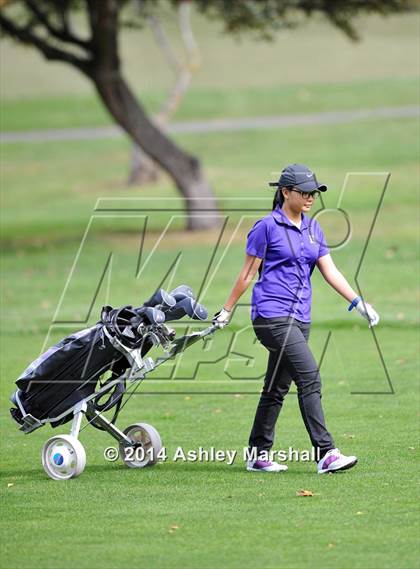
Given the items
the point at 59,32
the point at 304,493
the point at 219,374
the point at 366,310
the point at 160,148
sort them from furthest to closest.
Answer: the point at 160,148
the point at 59,32
the point at 219,374
the point at 366,310
the point at 304,493

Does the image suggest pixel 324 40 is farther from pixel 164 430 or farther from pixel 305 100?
pixel 164 430

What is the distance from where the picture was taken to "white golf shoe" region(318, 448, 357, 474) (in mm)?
9234

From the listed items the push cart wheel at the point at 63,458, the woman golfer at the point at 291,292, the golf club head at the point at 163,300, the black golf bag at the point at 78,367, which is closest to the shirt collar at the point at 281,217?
the woman golfer at the point at 291,292

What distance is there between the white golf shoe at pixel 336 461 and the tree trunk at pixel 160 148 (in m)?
18.4

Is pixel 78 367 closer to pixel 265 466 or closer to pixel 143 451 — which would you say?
pixel 143 451

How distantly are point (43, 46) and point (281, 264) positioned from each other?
64.6 feet

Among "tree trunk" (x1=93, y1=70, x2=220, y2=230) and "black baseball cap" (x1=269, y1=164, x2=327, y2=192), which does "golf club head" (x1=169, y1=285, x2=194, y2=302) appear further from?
"tree trunk" (x1=93, y1=70, x2=220, y2=230)

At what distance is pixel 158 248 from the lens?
28078mm

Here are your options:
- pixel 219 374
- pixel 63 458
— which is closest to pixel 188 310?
pixel 63 458

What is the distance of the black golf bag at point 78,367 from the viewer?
9.33 m

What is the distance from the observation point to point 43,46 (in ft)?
91.6

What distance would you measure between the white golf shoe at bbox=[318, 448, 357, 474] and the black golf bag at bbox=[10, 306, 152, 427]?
1537 mm

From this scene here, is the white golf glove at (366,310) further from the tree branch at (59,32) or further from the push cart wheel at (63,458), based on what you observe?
the tree branch at (59,32)

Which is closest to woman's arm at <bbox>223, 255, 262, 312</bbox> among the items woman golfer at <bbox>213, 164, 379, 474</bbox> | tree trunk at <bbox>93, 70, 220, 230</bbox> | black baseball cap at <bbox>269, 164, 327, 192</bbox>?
woman golfer at <bbox>213, 164, 379, 474</bbox>
